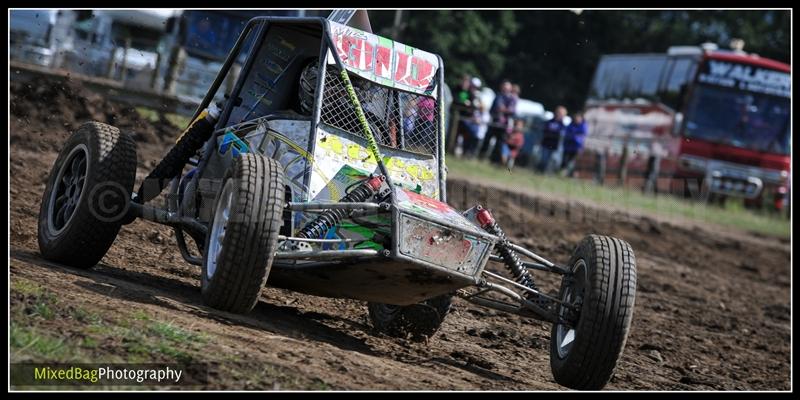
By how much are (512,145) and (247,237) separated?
1660cm

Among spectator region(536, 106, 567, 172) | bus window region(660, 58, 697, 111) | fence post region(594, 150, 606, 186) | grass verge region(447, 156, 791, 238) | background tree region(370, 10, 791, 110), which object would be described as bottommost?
grass verge region(447, 156, 791, 238)

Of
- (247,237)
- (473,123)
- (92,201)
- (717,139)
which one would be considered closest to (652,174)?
(717,139)

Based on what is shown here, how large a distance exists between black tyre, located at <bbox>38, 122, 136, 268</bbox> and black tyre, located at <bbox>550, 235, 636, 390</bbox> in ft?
9.62

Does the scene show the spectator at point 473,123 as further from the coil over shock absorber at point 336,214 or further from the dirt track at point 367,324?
the coil over shock absorber at point 336,214

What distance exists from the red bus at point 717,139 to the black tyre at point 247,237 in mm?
18937

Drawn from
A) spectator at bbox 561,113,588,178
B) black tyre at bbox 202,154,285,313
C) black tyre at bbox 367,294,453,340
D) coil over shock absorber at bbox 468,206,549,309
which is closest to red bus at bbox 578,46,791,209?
spectator at bbox 561,113,588,178

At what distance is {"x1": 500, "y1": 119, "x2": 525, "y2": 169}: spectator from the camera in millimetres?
22016

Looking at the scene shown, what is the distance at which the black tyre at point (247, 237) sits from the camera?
230 inches

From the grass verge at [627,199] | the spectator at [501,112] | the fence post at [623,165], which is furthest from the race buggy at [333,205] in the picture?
the fence post at [623,165]

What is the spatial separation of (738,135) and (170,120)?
13175 millimetres

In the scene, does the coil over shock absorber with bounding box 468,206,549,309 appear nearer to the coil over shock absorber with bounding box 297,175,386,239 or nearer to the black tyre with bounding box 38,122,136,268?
the coil over shock absorber with bounding box 297,175,386,239

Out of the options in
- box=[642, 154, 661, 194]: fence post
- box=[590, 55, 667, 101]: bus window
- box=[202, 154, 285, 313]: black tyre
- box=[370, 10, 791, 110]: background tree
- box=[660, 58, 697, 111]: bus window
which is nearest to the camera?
box=[202, 154, 285, 313]: black tyre

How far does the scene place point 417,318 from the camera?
23.7 feet

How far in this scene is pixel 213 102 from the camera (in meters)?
8.47
